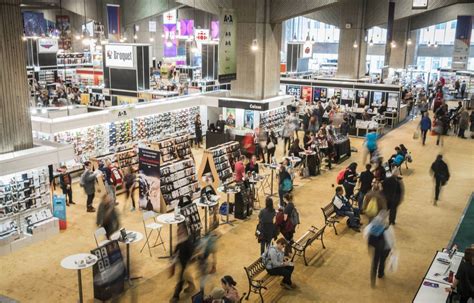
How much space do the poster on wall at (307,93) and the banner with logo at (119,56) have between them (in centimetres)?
1114

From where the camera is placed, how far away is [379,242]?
8930mm

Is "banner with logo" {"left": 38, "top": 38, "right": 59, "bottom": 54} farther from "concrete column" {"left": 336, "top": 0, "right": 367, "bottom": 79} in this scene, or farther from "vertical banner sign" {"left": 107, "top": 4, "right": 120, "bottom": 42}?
"concrete column" {"left": 336, "top": 0, "right": 367, "bottom": 79}

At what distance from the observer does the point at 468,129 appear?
2456cm

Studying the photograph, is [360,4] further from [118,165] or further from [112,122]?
[118,165]

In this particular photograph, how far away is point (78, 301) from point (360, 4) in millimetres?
25625

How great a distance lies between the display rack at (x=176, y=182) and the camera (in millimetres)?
13016

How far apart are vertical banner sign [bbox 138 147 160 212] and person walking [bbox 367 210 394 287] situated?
19.2 ft

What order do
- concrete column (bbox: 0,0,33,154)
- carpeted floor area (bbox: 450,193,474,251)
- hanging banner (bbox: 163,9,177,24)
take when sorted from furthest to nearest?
hanging banner (bbox: 163,9,177,24) < carpeted floor area (bbox: 450,193,474,251) < concrete column (bbox: 0,0,33,154)

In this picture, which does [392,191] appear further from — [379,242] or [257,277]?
[257,277]

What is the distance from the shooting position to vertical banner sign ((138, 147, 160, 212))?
12578mm

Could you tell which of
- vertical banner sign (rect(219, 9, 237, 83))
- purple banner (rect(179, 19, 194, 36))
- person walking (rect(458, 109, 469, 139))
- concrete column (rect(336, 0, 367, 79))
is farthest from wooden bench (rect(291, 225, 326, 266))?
purple banner (rect(179, 19, 194, 36))

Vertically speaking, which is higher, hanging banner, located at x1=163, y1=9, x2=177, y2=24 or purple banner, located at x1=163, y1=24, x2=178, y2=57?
hanging banner, located at x1=163, y1=9, x2=177, y2=24

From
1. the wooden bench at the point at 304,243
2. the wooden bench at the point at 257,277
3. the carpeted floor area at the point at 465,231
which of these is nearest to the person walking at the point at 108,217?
the wooden bench at the point at 257,277

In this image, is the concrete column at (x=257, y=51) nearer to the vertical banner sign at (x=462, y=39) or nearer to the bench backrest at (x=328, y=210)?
the bench backrest at (x=328, y=210)
